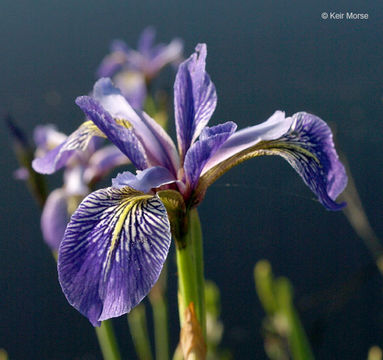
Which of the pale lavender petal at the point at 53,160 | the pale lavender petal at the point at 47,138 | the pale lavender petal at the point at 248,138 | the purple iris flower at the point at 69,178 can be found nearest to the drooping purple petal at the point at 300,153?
the pale lavender petal at the point at 248,138

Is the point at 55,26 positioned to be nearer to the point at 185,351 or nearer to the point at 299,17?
the point at 299,17

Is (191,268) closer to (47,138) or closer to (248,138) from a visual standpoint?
(248,138)

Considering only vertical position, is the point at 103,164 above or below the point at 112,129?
below

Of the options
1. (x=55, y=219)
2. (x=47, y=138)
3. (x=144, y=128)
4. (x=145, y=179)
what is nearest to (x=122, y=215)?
(x=145, y=179)

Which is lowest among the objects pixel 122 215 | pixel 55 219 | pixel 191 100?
pixel 55 219

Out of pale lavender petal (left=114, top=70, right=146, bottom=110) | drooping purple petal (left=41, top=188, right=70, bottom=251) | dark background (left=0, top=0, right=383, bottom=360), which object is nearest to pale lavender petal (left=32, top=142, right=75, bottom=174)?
drooping purple petal (left=41, top=188, right=70, bottom=251)

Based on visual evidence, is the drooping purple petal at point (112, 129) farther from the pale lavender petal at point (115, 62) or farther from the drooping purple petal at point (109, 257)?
the pale lavender petal at point (115, 62)
